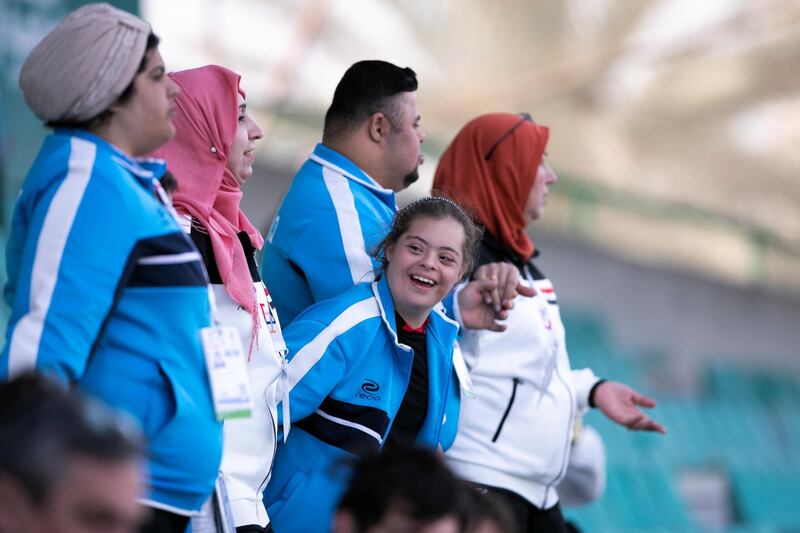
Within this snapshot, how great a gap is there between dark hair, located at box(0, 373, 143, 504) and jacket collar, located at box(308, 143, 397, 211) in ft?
5.94

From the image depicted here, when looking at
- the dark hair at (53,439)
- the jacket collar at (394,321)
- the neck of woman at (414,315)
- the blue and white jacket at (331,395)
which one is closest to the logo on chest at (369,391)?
the blue and white jacket at (331,395)

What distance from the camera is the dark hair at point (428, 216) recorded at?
3146 millimetres

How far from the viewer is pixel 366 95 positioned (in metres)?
3.43

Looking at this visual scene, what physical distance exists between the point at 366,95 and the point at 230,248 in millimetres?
863

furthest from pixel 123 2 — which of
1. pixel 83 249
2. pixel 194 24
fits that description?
pixel 194 24

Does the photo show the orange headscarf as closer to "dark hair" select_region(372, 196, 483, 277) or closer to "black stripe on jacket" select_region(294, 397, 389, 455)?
"dark hair" select_region(372, 196, 483, 277)

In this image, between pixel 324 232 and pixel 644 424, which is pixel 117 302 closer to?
pixel 324 232

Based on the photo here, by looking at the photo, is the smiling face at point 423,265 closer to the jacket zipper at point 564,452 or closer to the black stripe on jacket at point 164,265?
the jacket zipper at point 564,452

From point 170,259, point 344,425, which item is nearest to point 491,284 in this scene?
point 344,425

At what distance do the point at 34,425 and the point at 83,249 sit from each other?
61 cm

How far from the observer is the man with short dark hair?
320cm

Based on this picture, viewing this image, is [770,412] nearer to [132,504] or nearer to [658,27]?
[658,27]

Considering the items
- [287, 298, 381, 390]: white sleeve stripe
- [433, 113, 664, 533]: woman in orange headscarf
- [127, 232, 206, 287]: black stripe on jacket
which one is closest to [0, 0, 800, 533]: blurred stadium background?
[433, 113, 664, 533]: woman in orange headscarf

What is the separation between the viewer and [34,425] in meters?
1.52
